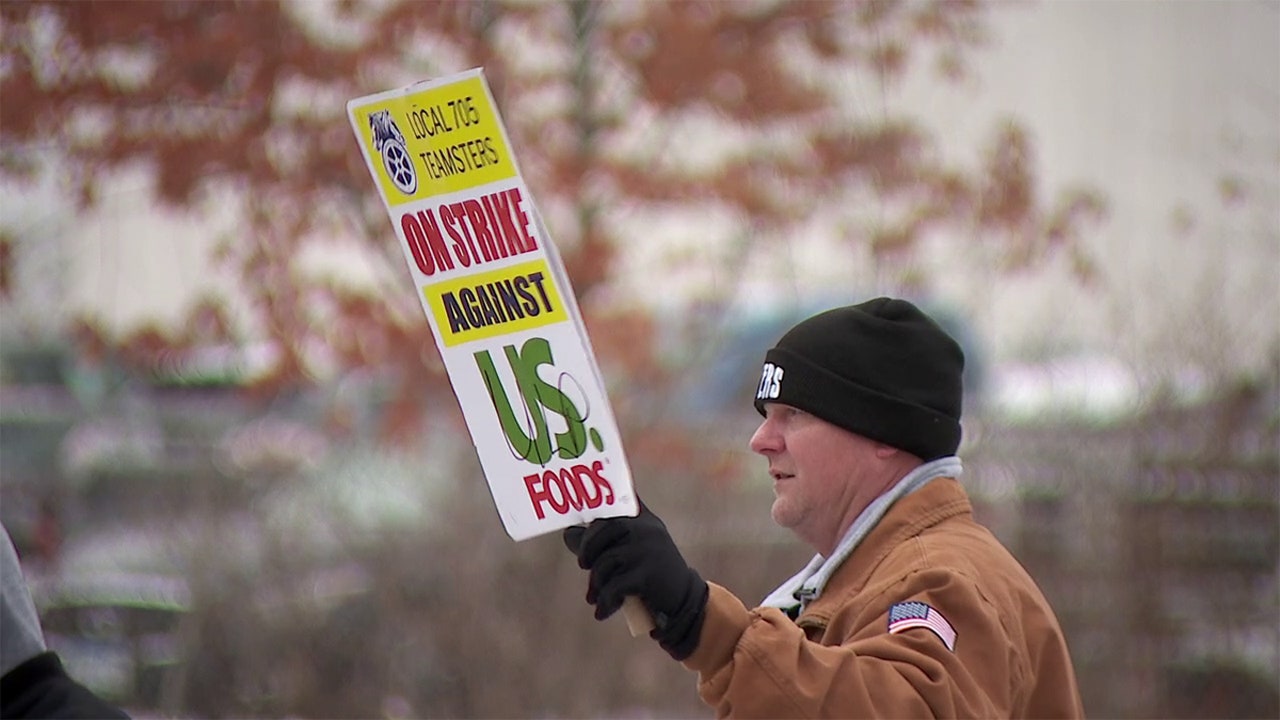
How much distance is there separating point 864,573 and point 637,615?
61cm

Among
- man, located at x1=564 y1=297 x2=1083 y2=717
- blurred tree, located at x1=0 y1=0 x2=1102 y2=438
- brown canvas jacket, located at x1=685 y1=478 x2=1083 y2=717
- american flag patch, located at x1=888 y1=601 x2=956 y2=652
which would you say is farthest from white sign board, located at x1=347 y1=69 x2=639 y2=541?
blurred tree, located at x1=0 y1=0 x2=1102 y2=438

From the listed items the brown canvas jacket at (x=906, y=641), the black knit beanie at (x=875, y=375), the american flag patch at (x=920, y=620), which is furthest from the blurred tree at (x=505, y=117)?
the american flag patch at (x=920, y=620)

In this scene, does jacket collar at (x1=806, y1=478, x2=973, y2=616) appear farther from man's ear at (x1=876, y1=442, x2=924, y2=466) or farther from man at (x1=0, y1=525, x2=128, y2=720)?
man at (x1=0, y1=525, x2=128, y2=720)

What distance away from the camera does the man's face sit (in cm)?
301

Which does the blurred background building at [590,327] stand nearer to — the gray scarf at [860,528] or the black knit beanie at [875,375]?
the gray scarf at [860,528]

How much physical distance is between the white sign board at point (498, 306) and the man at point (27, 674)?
69 centimetres

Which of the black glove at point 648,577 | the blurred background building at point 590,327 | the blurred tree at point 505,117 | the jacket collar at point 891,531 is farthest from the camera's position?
the blurred background building at point 590,327

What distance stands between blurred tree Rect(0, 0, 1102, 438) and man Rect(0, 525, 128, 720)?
12.6 ft

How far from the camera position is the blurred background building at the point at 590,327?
610 centimetres

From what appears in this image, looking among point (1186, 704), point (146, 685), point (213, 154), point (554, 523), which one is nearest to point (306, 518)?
point (146, 685)

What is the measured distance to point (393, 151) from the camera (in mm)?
2705

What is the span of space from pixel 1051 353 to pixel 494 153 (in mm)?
5703

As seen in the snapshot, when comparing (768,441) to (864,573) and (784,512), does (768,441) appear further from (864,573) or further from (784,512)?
(864,573)

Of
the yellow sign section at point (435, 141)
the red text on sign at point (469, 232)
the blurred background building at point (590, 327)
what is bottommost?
the blurred background building at point (590, 327)
